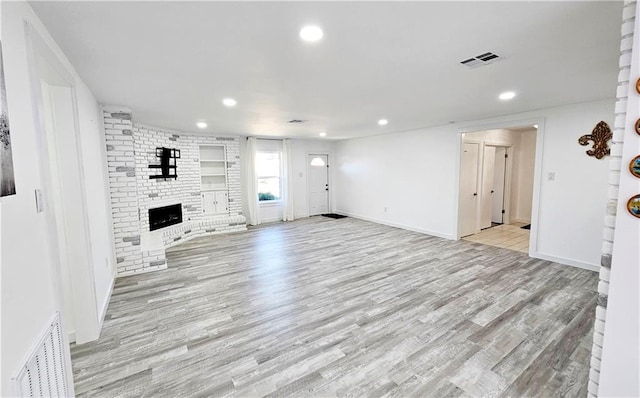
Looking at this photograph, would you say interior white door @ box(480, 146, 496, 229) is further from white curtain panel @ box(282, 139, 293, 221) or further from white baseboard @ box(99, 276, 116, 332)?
white baseboard @ box(99, 276, 116, 332)

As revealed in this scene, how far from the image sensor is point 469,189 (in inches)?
232

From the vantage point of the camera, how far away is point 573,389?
1906 millimetres

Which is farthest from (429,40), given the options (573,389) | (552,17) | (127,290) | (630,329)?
(127,290)

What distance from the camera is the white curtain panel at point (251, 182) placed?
289 inches

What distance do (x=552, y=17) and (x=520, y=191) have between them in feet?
23.3

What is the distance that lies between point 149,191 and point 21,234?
4549mm

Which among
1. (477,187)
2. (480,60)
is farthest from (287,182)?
(480,60)

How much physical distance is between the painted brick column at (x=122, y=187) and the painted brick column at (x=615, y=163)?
4984mm

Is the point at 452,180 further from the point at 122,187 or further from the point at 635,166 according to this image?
the point at 122,187

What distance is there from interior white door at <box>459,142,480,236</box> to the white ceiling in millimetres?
1941

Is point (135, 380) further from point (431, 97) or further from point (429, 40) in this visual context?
point (431, 97)

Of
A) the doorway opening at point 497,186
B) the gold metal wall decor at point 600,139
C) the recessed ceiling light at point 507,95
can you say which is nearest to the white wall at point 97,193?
the recessed ceiling light at point 507,95

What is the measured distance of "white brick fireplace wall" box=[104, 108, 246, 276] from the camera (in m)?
3.91

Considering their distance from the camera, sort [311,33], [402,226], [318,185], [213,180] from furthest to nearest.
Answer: [318,185]
[213,180]
[402,226]
[311,33]
